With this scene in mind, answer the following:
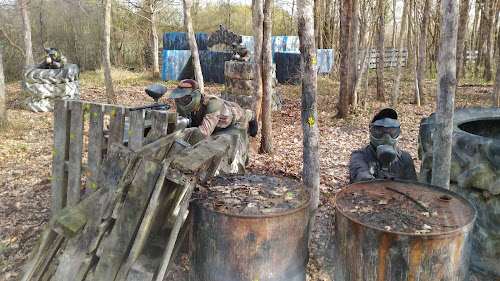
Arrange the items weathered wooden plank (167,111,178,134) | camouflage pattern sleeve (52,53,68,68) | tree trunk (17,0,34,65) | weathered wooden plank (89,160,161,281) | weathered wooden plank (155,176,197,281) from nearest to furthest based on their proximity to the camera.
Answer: weathered wooden plank (155,176,197,281) → weathered wooden plank (89,160,161,281) → weathered wooden plank (167,111,178,134) → camouflage pattern sleeve (52,53,68,68) → tree trunk (17,0,34,65)

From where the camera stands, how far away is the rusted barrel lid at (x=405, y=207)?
2.81 m

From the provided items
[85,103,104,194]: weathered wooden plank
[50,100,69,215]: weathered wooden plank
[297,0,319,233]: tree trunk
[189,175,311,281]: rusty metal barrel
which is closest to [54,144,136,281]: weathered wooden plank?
[189,175,311,281]: rusty metal barrel

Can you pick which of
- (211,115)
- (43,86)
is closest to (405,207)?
(211,115)

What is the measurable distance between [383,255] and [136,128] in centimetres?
291

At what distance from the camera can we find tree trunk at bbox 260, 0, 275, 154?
8.05 meters

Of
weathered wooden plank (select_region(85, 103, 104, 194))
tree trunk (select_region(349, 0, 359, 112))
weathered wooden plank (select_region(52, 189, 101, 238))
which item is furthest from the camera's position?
tree trunk (select_region(349, 0, 359, 112))

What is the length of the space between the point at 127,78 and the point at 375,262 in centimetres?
2024

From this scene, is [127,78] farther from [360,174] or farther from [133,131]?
[360,174]

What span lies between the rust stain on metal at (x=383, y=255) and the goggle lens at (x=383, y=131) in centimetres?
162

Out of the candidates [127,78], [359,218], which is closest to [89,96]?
[127,78]

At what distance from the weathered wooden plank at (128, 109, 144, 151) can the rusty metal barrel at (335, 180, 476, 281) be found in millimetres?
2328

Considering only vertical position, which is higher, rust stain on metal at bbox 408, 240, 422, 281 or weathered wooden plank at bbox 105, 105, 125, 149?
weathered wooden plank at bbox 105, 105, 125, 149

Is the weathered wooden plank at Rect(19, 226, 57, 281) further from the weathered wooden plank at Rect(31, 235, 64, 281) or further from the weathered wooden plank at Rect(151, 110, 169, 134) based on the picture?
the weathered wooden plank at Rect(151, 110, 169, 134)

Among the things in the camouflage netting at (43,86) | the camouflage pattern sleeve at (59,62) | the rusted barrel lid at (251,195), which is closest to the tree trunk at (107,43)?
the camouflage netting at (43,86)
